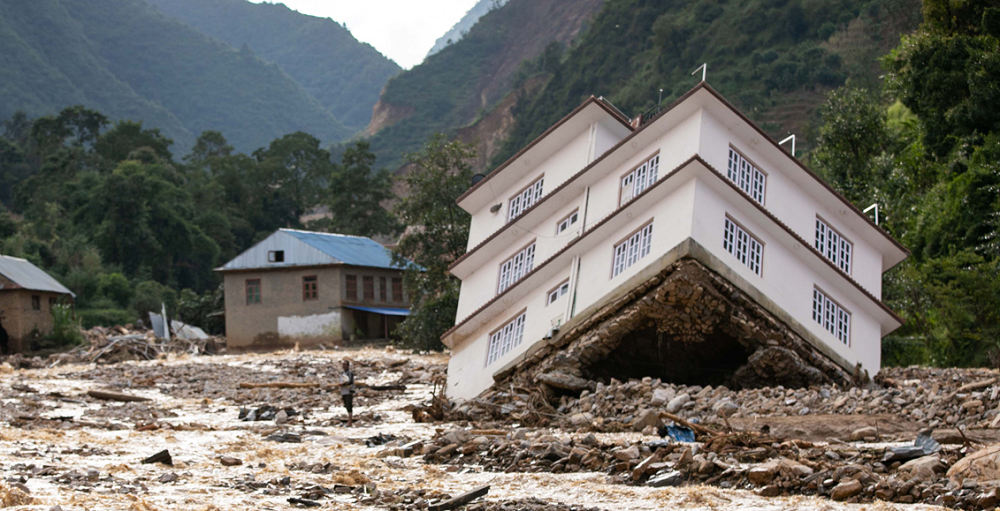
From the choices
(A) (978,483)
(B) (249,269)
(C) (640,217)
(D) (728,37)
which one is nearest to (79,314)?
(B) (249,269)

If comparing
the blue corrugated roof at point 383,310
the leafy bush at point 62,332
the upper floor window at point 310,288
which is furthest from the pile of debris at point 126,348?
the blue corrugated roof at point 383,310

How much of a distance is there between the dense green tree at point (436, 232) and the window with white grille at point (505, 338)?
14.5 m

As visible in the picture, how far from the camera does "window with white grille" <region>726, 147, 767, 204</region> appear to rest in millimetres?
22609

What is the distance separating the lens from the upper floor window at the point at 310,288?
49219mm

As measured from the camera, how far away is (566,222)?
25.4 metres

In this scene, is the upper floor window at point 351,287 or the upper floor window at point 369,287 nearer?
the upper floor window at point 351,287

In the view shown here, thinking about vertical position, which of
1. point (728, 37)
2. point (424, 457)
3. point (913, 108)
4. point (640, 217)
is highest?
point (728, 37)

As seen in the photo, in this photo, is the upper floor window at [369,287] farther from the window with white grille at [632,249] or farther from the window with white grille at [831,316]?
the window with white grille at [831,316]

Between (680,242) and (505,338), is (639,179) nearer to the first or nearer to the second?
(680,242)

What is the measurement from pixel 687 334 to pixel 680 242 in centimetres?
219

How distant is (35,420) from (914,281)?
24.8 m

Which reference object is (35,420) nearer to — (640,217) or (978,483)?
(640,217)

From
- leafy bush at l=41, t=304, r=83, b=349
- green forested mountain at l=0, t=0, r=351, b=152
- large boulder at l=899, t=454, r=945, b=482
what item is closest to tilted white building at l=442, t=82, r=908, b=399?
large boulder at l=899, t=454, r=945, b=482

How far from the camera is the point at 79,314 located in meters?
57.3
